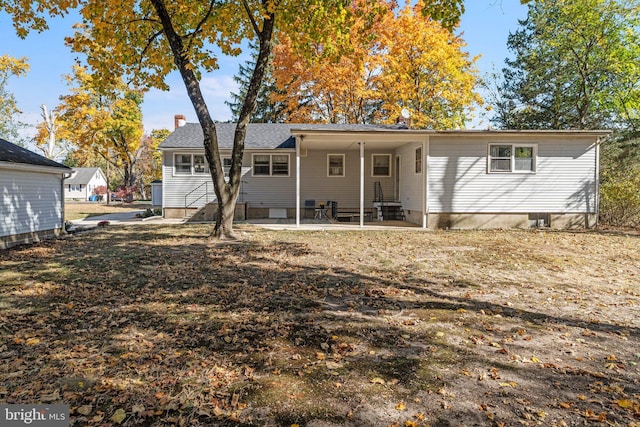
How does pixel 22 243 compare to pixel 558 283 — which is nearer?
pixel 558 283

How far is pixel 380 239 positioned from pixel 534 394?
8.15 meters

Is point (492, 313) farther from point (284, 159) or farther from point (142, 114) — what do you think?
point (142, 114)

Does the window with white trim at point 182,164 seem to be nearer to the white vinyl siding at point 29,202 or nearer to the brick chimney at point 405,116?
the white vinyl siding at point 29,202

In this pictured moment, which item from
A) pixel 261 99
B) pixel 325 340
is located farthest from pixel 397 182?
pixel 261 99

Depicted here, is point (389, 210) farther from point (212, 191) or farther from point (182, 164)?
point (182, 164)

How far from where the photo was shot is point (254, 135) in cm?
1911

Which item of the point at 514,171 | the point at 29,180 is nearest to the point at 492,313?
the point at 514,171

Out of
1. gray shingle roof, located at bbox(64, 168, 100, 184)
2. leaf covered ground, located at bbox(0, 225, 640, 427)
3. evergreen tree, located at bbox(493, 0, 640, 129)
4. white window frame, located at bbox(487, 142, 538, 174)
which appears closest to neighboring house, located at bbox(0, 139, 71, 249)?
leaf covered ground, located at bbox(0, 225, 640, 427)

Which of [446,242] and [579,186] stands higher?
[579,186]

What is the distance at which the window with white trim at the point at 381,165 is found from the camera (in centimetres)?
1828

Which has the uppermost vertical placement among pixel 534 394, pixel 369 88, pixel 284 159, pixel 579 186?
pixel 369 88

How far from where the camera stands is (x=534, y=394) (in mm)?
2941

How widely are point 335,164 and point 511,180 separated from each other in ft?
25.3

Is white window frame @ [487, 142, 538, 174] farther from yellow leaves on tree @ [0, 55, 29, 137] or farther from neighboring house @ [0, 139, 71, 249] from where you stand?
yellow leaves on tree @ [0, 55, 29, 137]
